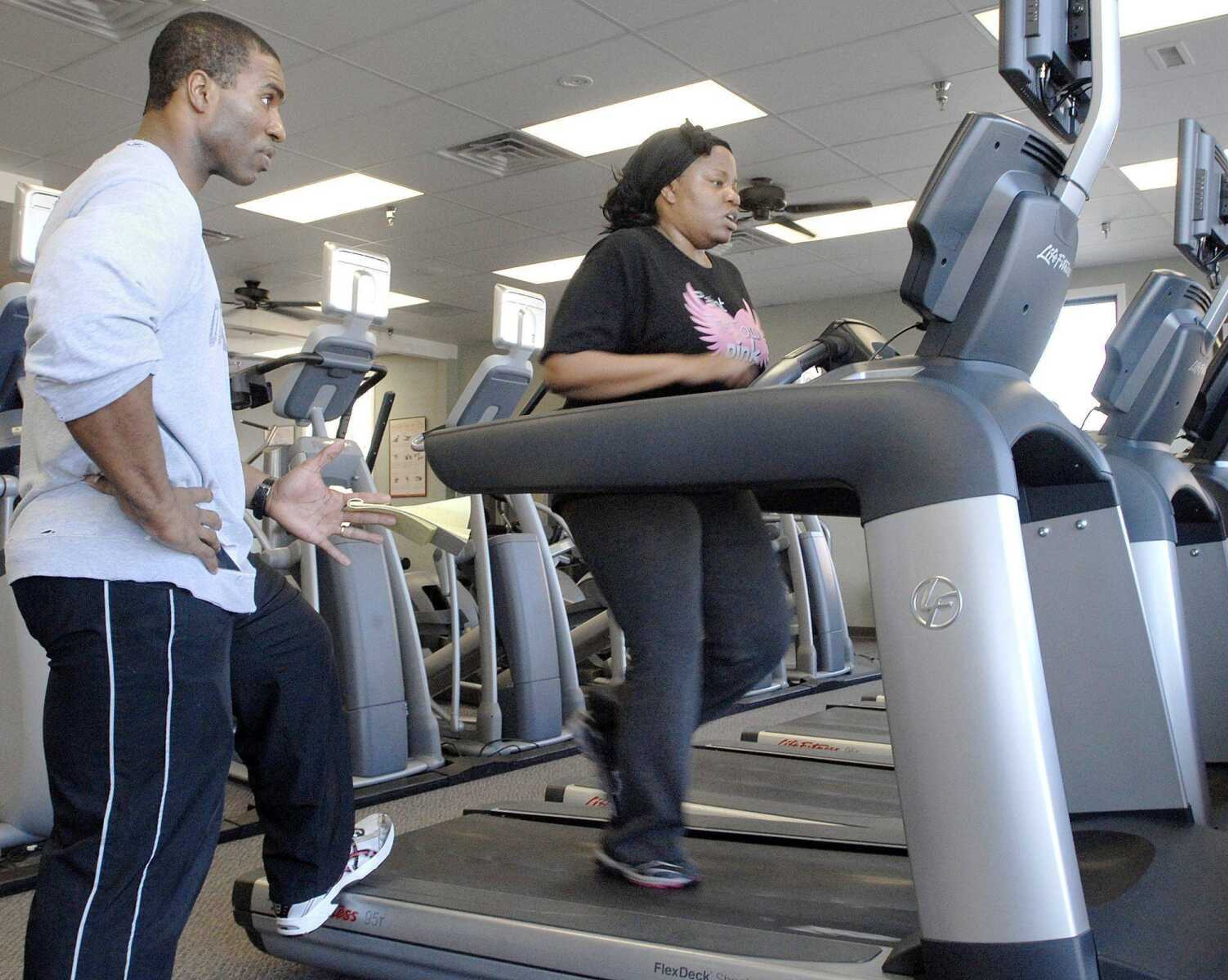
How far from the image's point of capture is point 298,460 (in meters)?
3.06

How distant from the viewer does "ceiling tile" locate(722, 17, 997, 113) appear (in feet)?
14.6

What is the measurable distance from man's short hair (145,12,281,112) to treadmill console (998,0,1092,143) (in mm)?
908

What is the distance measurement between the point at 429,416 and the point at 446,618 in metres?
6.53

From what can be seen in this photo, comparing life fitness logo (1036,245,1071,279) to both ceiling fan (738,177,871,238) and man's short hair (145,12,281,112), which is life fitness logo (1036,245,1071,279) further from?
ceiling fan (738,177,871,238)

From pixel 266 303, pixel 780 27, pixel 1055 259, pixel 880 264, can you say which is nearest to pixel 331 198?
pixel 266 303

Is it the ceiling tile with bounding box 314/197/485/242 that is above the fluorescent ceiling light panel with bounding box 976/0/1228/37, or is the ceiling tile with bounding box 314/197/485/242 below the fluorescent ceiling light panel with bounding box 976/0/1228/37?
below

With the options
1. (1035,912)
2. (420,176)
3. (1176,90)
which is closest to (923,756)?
(1035,912)

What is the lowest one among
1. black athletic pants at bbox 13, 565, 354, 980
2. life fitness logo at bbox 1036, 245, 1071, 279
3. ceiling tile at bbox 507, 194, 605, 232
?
black athletic pants at bbox 13, 565, 354, 980

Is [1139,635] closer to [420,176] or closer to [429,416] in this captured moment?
[420,176]

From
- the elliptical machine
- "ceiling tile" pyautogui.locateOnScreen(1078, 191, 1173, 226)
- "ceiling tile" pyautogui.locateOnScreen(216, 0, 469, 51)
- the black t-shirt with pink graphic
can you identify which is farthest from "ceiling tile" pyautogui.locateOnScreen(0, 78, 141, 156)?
"ceiling tile" pyautogui.locateOnScreen(1078, 191, 1173, 226)

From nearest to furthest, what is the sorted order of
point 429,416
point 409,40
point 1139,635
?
point 1139,635 < point 409,40 < point 429,416

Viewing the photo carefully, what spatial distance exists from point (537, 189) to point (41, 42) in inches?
102

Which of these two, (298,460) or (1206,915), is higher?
(298,460)

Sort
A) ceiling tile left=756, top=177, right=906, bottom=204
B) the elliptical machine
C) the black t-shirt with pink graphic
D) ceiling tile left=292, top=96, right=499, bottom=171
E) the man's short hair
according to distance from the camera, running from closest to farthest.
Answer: the man's short hair → the black t-shirt with pink graphic → the elliptical machine → ceiling tile left=292, top=96, right=499, bottom=171 → ceiling tile left=756, top=177, right=906, bottom=204
